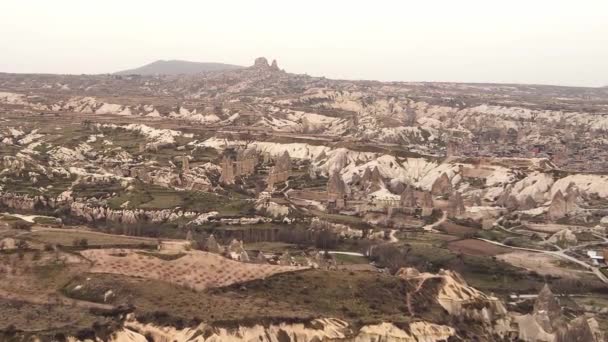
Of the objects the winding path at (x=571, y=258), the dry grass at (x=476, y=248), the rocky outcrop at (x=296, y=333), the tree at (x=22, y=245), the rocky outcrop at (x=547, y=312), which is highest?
the tree at (x=22, y=245)

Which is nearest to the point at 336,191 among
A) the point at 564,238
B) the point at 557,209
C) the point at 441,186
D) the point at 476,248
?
the point at 441,186

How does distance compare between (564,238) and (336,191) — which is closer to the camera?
(564,238)

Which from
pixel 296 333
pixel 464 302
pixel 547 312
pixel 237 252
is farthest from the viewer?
pixel 237 252

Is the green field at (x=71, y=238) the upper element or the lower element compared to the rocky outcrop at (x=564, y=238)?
upper

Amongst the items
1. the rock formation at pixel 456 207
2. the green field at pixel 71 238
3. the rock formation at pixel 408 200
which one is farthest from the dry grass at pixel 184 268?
the rock formation at pixel 408 200

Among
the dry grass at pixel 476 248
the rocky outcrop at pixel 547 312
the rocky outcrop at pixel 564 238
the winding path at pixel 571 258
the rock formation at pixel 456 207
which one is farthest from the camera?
the rock formation at pixel 456 207

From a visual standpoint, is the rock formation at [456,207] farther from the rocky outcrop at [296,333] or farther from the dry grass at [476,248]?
the rocky outcrop at [296,333]

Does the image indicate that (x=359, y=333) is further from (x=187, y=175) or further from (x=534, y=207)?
(x=187, y=175)

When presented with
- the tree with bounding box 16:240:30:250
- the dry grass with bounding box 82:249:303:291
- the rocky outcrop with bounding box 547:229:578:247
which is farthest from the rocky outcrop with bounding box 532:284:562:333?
the tree with bounding box 16:240:30:250

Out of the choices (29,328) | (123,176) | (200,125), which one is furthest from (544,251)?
(200,125)

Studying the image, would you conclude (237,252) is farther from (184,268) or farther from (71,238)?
(71,238)

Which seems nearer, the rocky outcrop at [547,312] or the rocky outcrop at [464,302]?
the rocky outcrop at [464,302]
